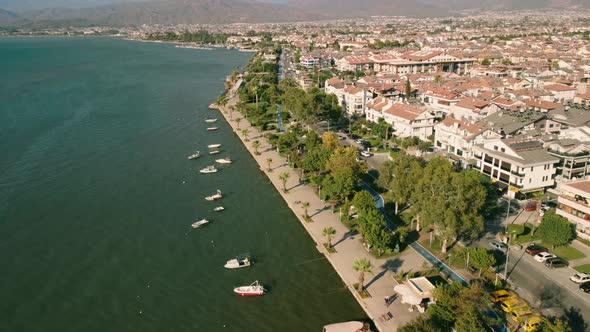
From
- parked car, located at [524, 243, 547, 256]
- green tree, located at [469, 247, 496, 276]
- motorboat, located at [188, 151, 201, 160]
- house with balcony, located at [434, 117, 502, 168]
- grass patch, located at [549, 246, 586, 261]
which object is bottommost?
grass patch, located at [549, 246, 586, 261]

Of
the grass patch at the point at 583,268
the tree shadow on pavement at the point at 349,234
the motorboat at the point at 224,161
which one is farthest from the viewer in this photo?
the motorboat at the point at 224,161

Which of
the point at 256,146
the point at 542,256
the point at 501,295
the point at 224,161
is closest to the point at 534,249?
the point at 542,256

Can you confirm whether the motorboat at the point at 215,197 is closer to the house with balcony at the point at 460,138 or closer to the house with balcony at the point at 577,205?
the house with balcony at the point at 460,138

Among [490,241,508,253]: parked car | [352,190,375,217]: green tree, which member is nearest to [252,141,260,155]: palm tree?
[352,190,375,217]: green tree

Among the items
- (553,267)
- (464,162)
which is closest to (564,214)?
(553,267)

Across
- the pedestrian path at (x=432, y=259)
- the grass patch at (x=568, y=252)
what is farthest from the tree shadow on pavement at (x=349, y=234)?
the grass patch at (x=568, y=252)

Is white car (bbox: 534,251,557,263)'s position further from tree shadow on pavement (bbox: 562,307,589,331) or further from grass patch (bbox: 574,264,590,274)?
tree shadow on pavement (bbox: 562,307,589,331)

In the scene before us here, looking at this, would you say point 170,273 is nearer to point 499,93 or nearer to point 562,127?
point 562,127
